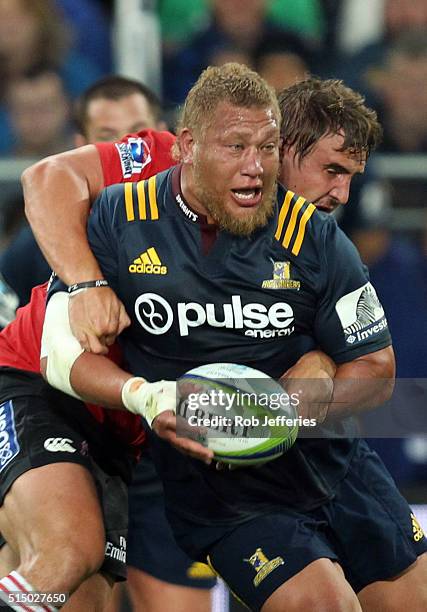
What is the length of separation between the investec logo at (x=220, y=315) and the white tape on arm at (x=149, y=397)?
0.78 feet

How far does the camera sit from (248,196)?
3520 mm

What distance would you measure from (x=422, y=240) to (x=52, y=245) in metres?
2.60

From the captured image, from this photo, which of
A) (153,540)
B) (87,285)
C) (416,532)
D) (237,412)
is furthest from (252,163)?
(153,540)

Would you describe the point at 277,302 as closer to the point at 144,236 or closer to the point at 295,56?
the point at 144,236

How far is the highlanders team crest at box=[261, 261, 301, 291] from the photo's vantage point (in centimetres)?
358

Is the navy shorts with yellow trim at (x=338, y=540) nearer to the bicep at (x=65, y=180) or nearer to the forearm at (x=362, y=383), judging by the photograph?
the forearm at (x=362, y=383)

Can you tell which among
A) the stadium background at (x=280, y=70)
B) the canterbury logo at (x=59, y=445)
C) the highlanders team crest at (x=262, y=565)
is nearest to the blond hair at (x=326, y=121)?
the canterbury logo at (x=59, y=445)

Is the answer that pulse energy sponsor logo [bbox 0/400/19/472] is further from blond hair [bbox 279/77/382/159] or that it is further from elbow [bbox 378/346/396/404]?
blond hair [bbox 279/77/382/159]

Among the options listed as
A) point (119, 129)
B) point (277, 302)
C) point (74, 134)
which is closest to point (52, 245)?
point (277, 302)

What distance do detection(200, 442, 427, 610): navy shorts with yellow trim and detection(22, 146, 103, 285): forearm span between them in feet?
2.96

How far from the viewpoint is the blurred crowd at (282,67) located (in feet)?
19.2

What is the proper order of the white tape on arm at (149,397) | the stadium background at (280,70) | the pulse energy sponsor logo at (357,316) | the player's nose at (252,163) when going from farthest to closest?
1. the stadium background at (280,70)
2. the pulse energy sponsor logo at (357,316)
3. the player's nose at (252,163)
4. the white tape on arm at (149,397)

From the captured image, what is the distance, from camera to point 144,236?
143 inches

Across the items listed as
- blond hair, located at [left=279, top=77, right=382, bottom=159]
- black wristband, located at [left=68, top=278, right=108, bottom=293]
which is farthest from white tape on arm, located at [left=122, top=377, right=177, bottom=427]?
blond hair, located at [left=279, top=77, right=382, bottom=159]
